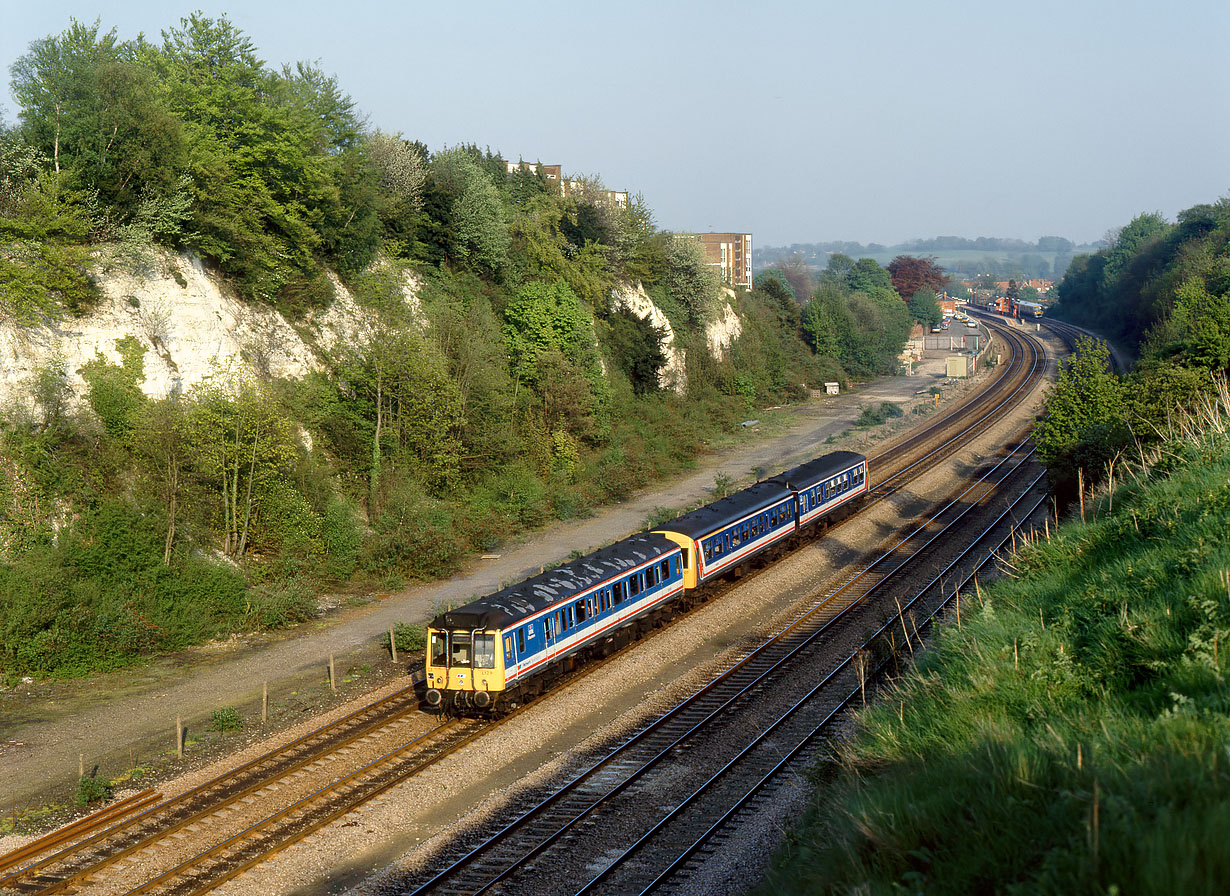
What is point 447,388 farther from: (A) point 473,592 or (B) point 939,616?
(B) point 939,616

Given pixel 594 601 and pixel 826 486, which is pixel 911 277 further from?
pixel 594 601

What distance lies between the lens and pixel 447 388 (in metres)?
36.0

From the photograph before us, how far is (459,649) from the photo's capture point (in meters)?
20.1

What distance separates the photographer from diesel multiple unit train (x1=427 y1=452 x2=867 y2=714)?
20047 millimetres

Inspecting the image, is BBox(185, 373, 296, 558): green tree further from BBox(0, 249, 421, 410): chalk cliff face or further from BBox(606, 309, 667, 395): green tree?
BBox(606, 309, 667, 395): green tree

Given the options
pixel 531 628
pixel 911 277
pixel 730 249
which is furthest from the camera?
pixel 911 277

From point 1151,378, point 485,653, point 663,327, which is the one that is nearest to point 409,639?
point 485,653

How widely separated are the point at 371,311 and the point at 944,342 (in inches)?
3168

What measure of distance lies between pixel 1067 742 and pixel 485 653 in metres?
13.5

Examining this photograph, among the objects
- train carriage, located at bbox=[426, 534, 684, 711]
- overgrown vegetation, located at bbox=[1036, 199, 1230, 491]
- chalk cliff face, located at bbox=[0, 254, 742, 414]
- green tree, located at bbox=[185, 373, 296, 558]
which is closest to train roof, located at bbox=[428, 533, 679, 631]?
train carriage, located at bbox=[426, 534, 684, 711]

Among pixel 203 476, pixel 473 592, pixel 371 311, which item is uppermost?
pixel 371 311

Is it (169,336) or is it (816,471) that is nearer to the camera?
(169,336)

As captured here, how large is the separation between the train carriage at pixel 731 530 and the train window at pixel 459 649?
925 centimetres

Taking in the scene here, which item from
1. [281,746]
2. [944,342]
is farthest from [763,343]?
[281,746]
